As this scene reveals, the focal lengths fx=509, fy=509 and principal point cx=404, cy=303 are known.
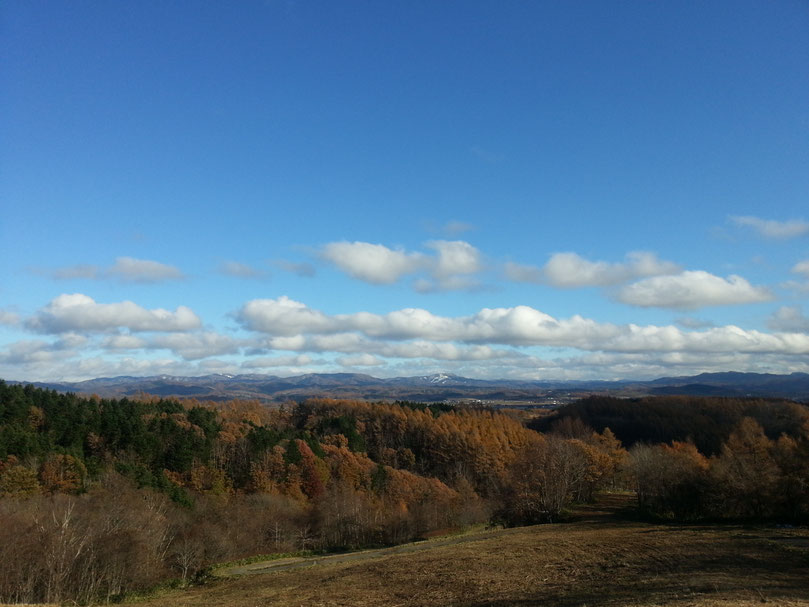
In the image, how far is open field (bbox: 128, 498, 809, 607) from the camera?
69.6 ft

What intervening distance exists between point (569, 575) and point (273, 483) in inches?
2880

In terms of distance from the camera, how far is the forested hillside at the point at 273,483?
39812mm

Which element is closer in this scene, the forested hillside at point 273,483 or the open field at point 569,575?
the open field at point 569,575

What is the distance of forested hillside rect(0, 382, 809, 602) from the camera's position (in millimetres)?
39812

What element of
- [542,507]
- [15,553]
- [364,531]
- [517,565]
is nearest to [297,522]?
[364,531]

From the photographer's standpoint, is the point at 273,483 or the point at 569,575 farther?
the point at 273,483

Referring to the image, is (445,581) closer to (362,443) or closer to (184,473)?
(184,473)

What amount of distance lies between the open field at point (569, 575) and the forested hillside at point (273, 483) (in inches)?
313

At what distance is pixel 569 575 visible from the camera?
26.4m

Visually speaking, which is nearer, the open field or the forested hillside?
the open field

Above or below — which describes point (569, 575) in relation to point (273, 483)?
above

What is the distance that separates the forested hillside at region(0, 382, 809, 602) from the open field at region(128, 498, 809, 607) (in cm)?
795

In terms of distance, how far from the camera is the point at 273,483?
89938 millimetres

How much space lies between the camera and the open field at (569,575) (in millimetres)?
21219
